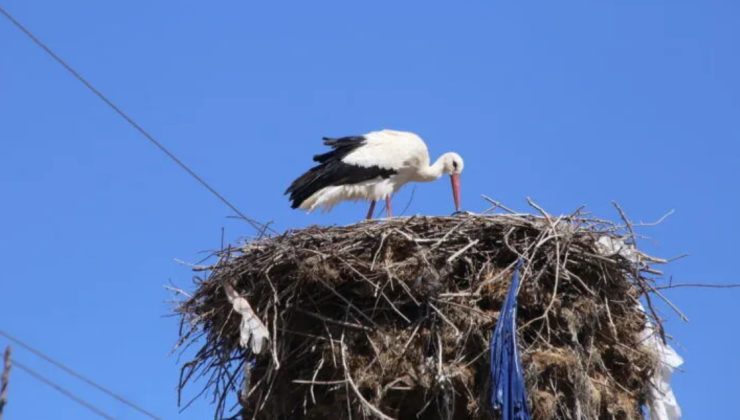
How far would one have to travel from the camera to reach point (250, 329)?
316 inches

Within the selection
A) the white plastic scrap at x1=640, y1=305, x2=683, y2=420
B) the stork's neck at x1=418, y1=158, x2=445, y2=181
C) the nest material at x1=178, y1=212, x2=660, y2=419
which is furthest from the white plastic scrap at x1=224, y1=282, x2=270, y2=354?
the stork's neck at x1=418, y1=158, x2=445, y2=181

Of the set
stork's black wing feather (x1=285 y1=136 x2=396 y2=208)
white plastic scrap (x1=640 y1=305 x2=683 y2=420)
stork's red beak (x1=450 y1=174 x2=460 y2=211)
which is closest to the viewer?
white plastic scrap (x1=640 y1=305 x2=683 y2=420)

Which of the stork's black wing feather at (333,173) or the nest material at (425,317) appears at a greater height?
the stork's black wing feather at (333,173)

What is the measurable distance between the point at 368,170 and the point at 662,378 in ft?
11.5

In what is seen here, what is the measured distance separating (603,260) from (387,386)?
64.1 inches

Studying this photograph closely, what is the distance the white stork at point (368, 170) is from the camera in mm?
11000

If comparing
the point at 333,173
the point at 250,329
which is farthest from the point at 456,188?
the point at 250,329

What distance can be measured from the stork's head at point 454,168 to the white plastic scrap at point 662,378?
3.55 metres

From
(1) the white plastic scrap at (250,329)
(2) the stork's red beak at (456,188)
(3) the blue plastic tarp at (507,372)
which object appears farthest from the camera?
(2) the stork's red beak at (456,188)

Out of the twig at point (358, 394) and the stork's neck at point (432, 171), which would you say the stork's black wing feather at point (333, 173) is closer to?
the stork's neck at point (432, 171)

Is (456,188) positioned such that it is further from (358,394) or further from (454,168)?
(358,394)

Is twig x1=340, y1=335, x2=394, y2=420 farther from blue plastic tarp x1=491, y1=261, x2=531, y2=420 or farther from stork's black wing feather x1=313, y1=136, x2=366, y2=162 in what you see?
→ stork's black wing feather x1=313, y1=136, x2=366, y2=162

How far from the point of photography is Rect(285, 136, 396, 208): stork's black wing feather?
10961 mm

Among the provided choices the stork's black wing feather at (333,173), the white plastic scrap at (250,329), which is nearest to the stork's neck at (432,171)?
the stork's black wing feather at (333,173)
